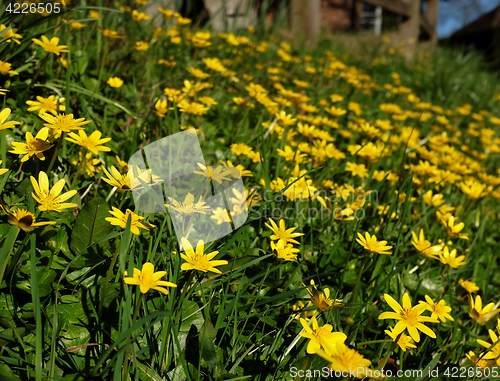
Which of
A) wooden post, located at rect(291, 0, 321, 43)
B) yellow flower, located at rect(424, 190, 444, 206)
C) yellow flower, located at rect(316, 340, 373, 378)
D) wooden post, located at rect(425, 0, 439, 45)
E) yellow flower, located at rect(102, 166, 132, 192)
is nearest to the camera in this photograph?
yellow flower, located at rect(316, 340, 373, 378)

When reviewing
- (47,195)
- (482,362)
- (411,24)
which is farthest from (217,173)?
(411,24)

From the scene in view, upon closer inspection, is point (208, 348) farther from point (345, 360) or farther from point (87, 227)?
point (87, 227)

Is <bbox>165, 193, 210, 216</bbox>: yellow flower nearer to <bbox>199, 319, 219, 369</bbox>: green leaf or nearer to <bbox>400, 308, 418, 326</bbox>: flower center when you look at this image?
<bbox>199, 319, 219, 369</bbox>: green leaf

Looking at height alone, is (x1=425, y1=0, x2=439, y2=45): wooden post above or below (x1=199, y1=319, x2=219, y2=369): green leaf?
above

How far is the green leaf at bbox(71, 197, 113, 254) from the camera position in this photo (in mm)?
1179

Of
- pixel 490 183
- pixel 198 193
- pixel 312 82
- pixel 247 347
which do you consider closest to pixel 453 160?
pixel 490 183

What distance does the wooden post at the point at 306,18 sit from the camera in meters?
6.81

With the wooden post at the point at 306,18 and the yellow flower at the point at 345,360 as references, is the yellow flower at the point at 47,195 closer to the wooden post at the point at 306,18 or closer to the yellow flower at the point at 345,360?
the yellow flower at the point at 345,360

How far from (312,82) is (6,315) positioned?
3.71m

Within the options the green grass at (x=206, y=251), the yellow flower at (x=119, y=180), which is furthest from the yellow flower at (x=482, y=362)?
the yellow flower at (x=119, y=180)

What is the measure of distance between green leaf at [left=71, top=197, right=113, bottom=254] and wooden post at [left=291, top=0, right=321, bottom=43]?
6.35 meters

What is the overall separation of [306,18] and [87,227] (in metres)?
7.11

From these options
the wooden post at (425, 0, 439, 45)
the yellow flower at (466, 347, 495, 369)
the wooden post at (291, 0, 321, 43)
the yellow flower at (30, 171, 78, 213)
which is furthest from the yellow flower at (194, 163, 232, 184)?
the wooden post at (425, 0, 439, 45)

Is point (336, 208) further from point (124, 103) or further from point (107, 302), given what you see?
point (124, 103)
